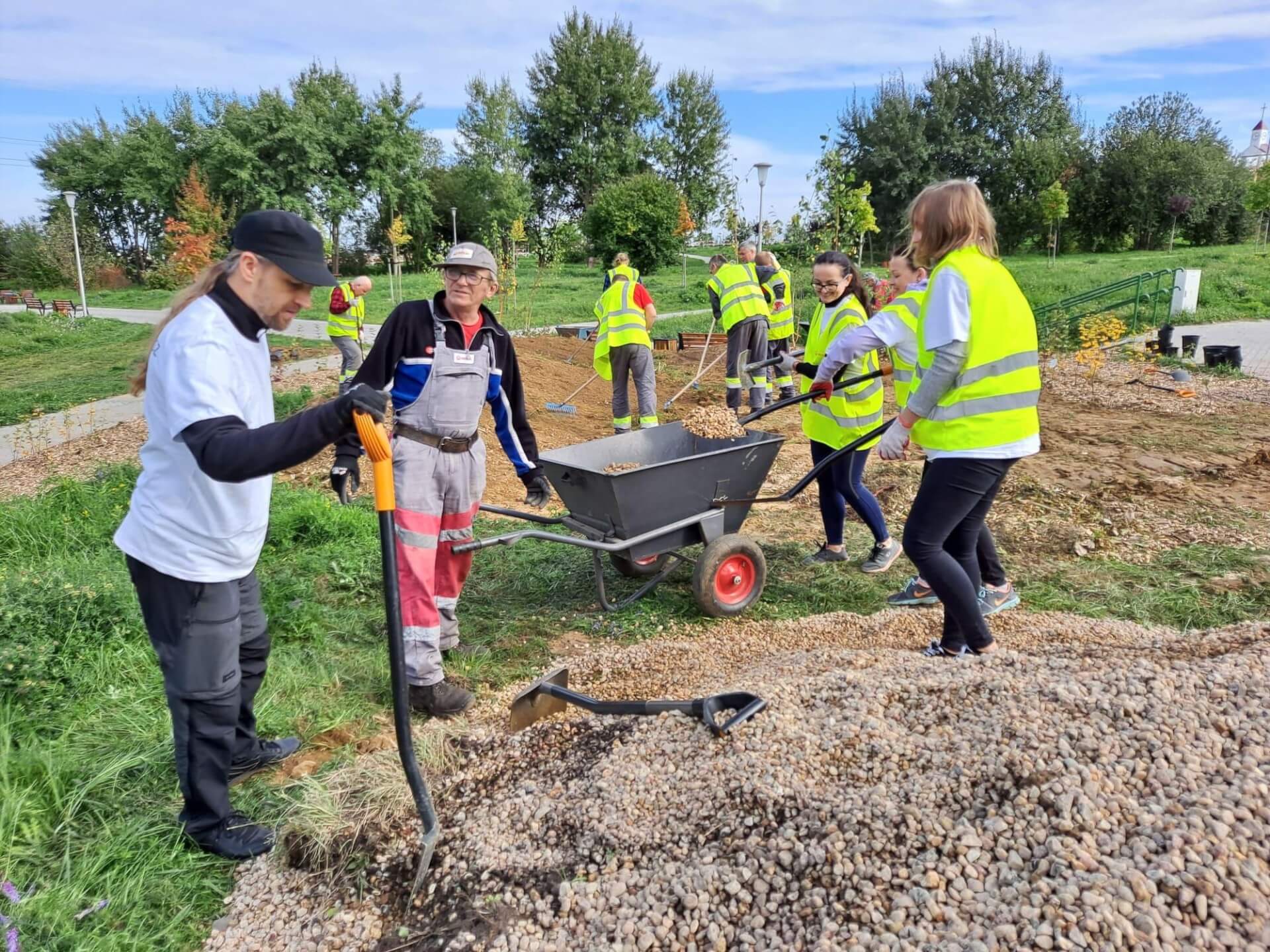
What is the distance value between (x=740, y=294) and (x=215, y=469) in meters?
7.60

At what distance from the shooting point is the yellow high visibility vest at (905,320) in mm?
3656

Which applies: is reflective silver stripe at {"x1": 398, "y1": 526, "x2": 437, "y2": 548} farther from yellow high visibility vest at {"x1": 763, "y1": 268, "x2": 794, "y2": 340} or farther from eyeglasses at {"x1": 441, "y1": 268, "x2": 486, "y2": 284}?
yellow high visibility vest at {"x1": 763, "y1": 268, "x2": 794, "y2": 340}

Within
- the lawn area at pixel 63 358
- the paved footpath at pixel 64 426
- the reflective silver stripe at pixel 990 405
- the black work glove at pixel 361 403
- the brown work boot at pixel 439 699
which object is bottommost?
the brown work boot at pixel 439 699

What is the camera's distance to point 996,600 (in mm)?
4031

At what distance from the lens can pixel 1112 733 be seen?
218cm

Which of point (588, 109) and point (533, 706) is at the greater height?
point (588, 109)

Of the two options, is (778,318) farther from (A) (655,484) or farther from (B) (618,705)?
(B) (618,705)

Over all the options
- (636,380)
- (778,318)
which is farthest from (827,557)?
(778,318)

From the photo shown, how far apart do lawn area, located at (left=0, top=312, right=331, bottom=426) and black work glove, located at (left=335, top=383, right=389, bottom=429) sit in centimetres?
704

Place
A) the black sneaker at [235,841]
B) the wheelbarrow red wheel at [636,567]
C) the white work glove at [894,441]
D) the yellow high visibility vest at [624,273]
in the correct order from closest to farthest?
the black sneaker at [235,841] → the white work glove at [894,441] → the wheelbarrow red wheel at [636,567] → the yellow high visibility vest at [624,273]

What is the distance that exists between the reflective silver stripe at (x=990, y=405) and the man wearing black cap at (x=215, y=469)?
2019mm

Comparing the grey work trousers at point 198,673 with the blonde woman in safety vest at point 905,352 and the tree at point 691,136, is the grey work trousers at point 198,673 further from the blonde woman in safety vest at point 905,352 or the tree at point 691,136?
the tree at point 691,136

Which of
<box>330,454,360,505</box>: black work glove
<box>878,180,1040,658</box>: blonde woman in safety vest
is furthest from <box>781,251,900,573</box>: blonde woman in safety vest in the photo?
<box>330,454,360,505</box>: black work glove

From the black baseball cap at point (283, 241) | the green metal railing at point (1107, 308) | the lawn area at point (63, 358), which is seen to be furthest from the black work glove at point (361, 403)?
the green metal railing at point (1107, 308)
